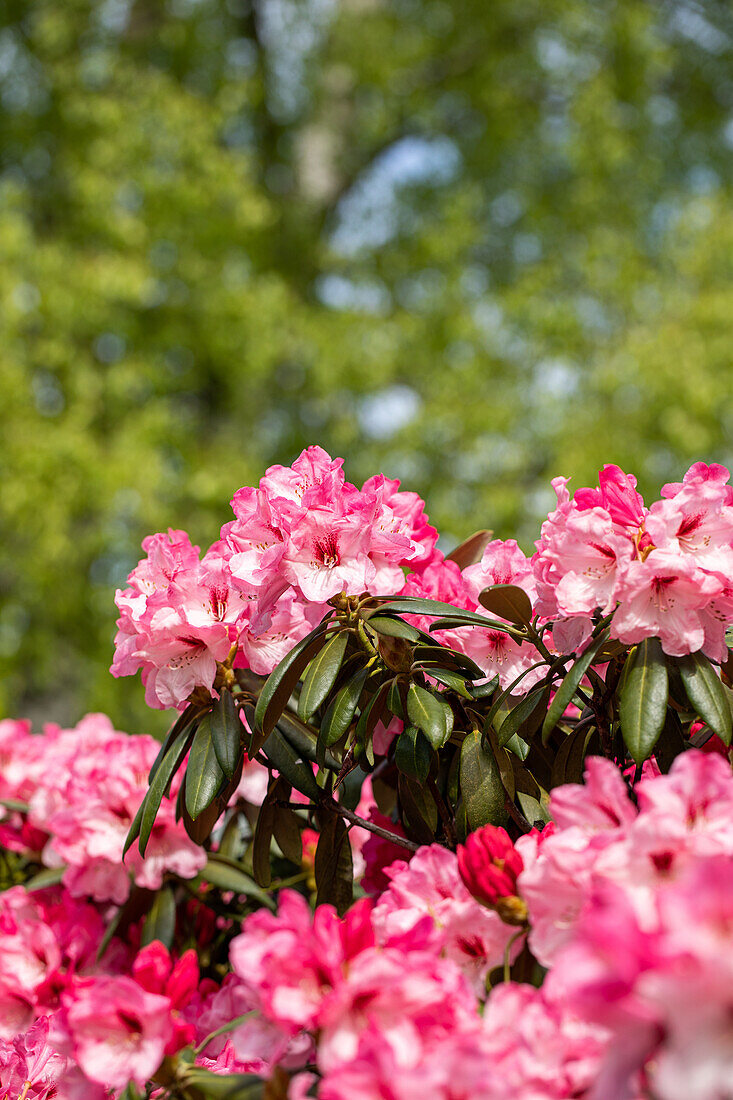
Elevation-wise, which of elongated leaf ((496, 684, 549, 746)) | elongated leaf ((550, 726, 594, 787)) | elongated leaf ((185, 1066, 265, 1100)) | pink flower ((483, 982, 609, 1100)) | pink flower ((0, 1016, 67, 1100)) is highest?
elongated leaf ((496, 684, 549, 746))

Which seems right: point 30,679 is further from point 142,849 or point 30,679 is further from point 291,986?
point 291,986

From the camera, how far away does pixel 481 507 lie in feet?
23.3

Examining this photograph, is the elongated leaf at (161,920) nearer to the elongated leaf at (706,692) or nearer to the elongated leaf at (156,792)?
the elongated leaf at (156,792)

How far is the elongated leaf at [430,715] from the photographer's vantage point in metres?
1.03

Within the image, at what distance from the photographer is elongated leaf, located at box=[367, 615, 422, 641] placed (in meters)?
1.08

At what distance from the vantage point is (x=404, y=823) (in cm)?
128

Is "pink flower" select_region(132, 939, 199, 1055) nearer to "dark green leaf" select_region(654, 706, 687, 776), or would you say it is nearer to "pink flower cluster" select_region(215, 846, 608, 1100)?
"pink flower cluster" select_region(215, 846, 608, 1100)

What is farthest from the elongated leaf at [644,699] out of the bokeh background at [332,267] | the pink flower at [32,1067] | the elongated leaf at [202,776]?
the bokeh background at [332,267]

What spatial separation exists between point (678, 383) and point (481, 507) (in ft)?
5.13

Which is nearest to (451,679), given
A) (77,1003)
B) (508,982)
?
(508,982)

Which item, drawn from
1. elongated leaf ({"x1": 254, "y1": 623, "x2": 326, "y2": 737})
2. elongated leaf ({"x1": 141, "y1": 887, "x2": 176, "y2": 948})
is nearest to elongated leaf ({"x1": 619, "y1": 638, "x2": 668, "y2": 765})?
elongated leaf ({"x1": 254, "y1": 623, "x2": 326, "y2": 737})

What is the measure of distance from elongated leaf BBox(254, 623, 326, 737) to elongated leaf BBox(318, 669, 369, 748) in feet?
0.17

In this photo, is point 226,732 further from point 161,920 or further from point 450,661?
point 161,920

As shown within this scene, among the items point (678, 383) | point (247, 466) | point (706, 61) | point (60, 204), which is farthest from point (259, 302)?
point (706, 61)
